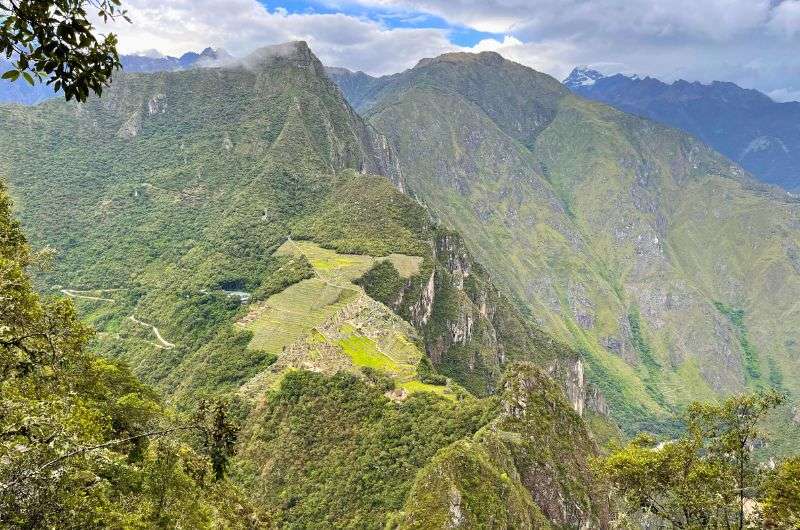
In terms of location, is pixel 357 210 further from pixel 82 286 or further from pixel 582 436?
pixel 582 436

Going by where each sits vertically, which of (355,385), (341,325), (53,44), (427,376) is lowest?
(427,376)

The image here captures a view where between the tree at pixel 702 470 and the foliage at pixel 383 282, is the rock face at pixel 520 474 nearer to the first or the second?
the tree at pixel 702 470

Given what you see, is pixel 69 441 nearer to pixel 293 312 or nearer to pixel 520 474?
pixel 520 474

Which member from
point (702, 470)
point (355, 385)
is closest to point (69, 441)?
point (702, 470)

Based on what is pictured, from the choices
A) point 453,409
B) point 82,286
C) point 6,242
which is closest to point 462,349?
point 453,409

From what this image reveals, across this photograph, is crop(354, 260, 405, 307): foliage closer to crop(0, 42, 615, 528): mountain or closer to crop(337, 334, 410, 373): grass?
crop(0, 42, 615, 528): mountain

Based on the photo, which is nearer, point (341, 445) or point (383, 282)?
point (341, 445)

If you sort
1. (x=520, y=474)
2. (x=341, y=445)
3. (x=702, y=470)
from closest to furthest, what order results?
(x=702, y=470) → (x=520, y=474) → (x=341, y=445)

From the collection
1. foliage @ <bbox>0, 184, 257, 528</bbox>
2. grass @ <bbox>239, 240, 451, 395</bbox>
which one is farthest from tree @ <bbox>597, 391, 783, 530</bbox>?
grass @ <bbox>239, 240, 451, 395</bbox>
